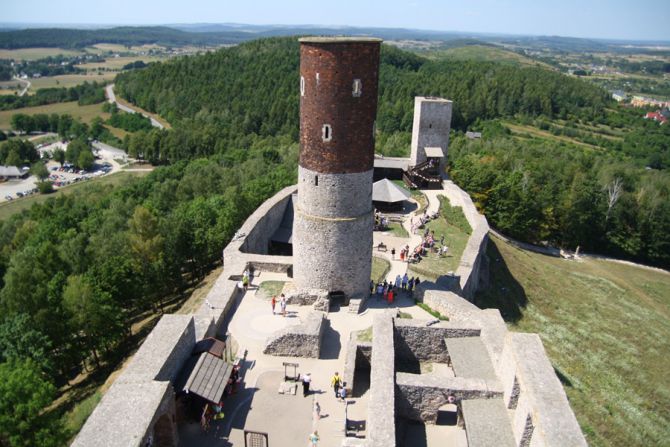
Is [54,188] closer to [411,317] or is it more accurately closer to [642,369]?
[411,317]

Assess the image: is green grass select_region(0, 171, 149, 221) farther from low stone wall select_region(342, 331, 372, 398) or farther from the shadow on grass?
low stone wall select_region(342, 331, 372, 398)

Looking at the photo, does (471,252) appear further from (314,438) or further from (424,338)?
(314,438)

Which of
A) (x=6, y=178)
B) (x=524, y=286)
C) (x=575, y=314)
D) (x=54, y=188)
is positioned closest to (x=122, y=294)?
(x=524, y=286)

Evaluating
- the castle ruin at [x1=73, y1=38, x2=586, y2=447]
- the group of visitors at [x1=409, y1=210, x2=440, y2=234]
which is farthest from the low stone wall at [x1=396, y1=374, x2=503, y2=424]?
the group of visitors at [x1=409, y1=210, x2=440, y2=234]

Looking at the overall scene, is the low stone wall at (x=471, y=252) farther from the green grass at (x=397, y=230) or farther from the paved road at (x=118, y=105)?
the paved road at (x=118, y=105)

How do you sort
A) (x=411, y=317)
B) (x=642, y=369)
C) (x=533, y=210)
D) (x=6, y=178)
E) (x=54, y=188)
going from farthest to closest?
(x=6, y=178), (x=54, y=188), (x=533, y=210), (x=642, y=369), (x=411, y=317)

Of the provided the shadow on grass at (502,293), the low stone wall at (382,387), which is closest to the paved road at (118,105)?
the shadow on grass at (502,293)
